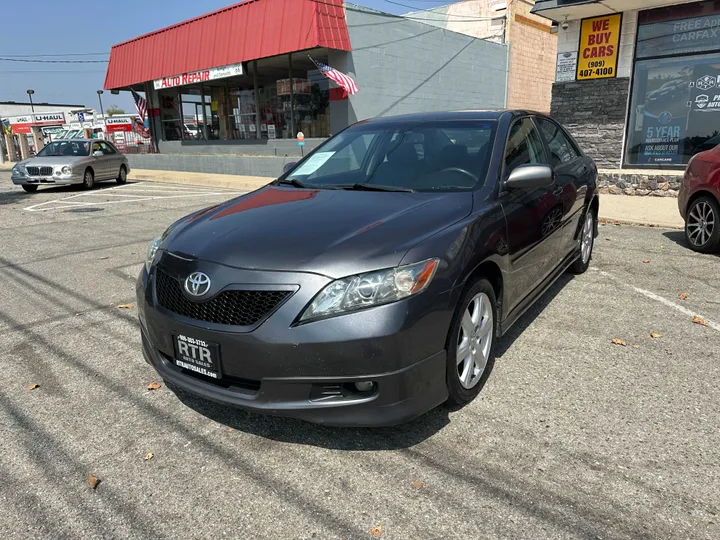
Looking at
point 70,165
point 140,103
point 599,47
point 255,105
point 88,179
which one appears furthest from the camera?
point 140,103

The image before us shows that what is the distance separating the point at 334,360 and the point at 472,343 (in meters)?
0.97

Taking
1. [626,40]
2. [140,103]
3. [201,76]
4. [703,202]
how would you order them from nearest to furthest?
[703,202] < [626,40] < [201,76] < [140,103]

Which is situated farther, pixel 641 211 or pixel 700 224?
pixel 641 211

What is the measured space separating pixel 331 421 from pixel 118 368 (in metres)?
1.96

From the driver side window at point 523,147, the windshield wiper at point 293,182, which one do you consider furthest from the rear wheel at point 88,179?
the driver side window at point 523,147

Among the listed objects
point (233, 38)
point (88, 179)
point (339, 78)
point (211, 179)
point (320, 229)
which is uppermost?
point (233, 38)

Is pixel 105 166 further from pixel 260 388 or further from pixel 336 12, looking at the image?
pixel 260 388

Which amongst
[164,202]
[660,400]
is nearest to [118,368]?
[660,400]

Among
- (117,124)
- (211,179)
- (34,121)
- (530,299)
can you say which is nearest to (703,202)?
(530,299)

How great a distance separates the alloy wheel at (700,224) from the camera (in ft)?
21.1

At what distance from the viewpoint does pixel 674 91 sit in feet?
38.6

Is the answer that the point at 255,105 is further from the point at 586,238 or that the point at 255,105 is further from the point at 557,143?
the point at 557,143

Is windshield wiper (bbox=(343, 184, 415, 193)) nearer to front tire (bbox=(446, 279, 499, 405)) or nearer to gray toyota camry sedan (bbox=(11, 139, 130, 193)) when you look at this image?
front tire (bbox=(446, 279, 499, 405))

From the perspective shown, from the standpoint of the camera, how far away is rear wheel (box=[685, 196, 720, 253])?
633cm
